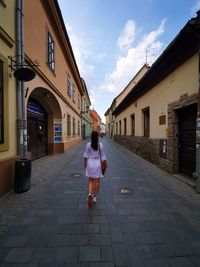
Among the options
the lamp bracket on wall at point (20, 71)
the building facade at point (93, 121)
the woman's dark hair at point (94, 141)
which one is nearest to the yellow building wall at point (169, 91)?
the woman's dark hair at point (94, 141)

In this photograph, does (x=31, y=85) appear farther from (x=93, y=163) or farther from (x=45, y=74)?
(x=93, y=163)

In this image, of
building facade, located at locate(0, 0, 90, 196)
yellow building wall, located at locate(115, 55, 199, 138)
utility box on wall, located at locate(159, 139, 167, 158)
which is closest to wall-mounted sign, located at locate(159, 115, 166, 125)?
yellow building wall, located at locate(115, 55, 199, 138)

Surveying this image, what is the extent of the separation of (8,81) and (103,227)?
4.25 metres

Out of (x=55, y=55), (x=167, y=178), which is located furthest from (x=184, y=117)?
(x=55, y=55)

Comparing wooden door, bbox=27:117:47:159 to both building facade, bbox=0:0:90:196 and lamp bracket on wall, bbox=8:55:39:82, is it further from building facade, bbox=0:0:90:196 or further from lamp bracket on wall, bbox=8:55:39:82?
lamp bracket on wall, bbox=8:55:39:82

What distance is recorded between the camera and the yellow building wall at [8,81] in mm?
4219

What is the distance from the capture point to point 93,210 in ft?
11.1

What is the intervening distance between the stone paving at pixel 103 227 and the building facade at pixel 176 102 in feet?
4.63

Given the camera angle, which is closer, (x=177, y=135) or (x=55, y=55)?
(x=177, y=135)

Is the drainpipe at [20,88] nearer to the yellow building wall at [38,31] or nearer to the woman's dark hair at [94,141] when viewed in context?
the yellow building wall at [38,31]

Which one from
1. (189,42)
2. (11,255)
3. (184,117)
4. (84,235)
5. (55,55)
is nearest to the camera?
(11,255)

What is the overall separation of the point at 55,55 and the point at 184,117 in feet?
25.3

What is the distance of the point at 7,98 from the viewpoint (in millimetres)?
4379

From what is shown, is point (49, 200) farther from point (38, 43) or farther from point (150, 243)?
point (38, 43)
